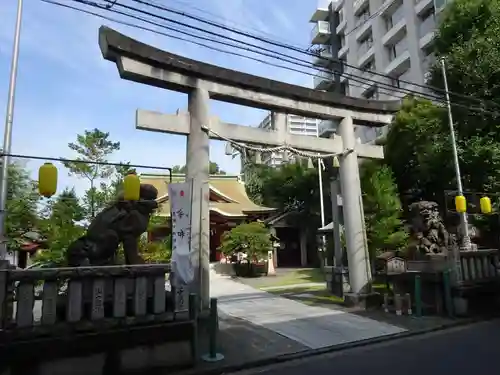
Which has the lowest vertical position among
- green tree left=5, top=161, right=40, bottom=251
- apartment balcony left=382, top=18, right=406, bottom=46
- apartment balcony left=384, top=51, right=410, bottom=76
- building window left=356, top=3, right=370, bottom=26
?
green tree left=5, top=161, right=40, bottom=251

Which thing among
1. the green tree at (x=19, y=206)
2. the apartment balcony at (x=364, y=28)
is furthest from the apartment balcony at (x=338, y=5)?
the green tree at (x=19, y=206)

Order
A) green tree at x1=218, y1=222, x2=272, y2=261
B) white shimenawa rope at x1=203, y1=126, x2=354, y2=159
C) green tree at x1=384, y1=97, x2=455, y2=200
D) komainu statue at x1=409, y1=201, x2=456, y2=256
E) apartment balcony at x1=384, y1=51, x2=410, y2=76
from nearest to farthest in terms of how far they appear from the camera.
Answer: white shimenawa rope at x1=203, y1=126, x2=354, y2=159 < komainu statue at x1=409, y1=201, x2=456, y2=256 < green tree at x1=384, y1=97, x2=455, y2=200 < green tree at x1=218, y1=222, x2=272, y2=261 < apartment balcony at x1=384, y1=51, x2=410, y2=76

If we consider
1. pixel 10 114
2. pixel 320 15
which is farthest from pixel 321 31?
pixel 10 114

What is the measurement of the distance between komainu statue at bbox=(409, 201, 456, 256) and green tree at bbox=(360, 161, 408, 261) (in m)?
4.42

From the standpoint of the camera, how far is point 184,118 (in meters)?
9.00

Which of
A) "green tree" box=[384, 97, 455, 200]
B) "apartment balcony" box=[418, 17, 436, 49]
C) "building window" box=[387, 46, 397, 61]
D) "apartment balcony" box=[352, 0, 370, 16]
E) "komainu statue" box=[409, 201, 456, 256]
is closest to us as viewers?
"komainu statue" box=[409, 201, 456, 256]

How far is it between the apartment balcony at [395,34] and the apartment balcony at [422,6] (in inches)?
59.2

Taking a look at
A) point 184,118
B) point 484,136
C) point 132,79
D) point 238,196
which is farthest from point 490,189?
point 238,196

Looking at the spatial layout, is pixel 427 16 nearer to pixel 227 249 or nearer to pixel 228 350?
pixel 227 249

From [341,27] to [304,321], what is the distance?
3960 cm

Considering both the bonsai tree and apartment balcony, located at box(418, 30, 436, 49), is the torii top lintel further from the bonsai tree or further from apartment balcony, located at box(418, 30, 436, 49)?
apartment balcony, located at box(418, 30, 436, 49)

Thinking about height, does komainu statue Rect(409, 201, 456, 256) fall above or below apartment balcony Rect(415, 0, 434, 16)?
below

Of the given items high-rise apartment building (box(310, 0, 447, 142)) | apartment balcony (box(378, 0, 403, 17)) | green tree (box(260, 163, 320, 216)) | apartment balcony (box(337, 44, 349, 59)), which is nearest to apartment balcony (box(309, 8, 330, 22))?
high-rise apartment building (box(310, 0, 447, 142))

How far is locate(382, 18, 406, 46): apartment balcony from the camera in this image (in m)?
33.3
